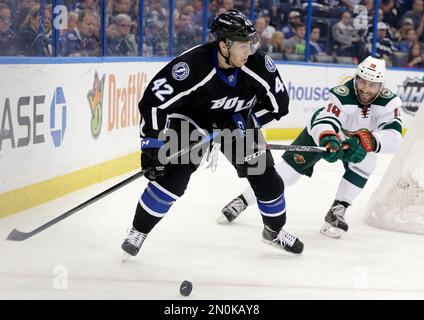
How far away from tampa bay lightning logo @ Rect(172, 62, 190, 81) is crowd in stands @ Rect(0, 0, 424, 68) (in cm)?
139

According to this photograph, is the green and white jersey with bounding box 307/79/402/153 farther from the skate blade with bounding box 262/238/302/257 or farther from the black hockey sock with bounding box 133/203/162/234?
the black hockey sock with bounding box 133/203/162/234

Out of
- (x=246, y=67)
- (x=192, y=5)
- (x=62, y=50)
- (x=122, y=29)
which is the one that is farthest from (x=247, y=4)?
(x=246, y=67)

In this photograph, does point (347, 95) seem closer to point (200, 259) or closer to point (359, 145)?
point (359, 145)

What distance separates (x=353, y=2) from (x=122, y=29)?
3.62 metres

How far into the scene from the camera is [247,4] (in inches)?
330

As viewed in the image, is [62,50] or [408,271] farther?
[62,50]

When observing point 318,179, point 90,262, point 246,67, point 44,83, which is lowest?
point 318,179

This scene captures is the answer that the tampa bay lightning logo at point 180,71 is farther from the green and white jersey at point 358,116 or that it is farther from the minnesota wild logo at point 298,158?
the minnesota wild logo at point 298,158

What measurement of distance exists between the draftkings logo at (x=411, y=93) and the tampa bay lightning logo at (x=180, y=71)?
5999 millimetres

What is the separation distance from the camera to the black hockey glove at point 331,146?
3885 mm

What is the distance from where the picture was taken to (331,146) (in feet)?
12.8

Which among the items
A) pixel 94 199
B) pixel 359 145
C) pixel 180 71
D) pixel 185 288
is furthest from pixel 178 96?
pixel 359 145

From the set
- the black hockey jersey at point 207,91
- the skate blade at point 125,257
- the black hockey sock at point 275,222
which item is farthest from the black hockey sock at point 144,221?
the black hockey sock at point 275,222

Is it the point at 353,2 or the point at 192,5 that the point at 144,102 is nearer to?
the point at 192,5
